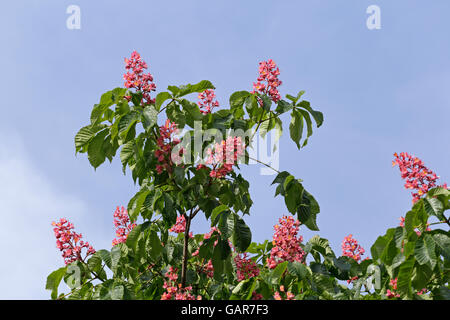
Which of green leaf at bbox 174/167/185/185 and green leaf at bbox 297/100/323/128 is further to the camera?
green leaf at bbox 297/100/323/128

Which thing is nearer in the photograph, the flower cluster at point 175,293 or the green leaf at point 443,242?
the green leaf at point 443,242

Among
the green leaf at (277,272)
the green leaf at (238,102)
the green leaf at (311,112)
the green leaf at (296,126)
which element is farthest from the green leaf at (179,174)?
the green leaf at (311,112)

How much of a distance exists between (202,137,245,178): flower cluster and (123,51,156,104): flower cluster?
753 millimetres

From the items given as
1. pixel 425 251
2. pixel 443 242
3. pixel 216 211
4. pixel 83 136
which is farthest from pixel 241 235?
pixel 83 136

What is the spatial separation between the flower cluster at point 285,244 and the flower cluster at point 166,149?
979 mm

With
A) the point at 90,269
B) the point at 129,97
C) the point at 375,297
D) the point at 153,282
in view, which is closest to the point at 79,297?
the point at 90,269

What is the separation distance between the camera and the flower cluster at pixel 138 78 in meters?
4.53

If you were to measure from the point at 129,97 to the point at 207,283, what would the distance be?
197cm

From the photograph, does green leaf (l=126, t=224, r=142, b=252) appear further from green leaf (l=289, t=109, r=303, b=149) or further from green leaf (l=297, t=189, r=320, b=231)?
green leaf (l=289, t=109, r=303, b=149)

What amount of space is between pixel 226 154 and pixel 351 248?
5.81 ft

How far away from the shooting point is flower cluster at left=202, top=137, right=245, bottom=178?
163 inches

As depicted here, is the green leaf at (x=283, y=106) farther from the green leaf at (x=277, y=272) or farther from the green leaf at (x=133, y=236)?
the green leaf at (x=133, y=236)

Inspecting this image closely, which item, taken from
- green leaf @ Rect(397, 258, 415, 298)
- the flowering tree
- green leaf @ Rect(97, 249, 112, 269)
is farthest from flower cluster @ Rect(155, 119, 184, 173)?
green leaf @ Rect(397, 258, 415, 298)
